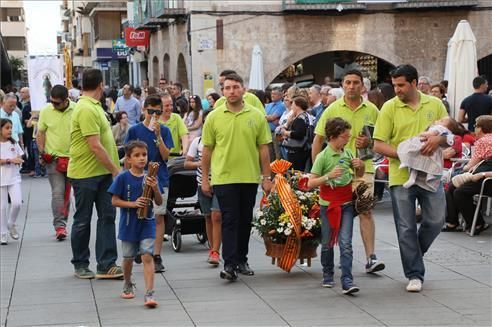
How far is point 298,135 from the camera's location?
14.3 m

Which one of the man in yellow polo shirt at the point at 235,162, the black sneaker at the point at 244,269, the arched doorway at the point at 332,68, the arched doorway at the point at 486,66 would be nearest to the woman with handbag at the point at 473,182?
the man in yellow polo shirt at the point at 235,162

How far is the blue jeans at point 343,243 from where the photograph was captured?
8406 millimetres

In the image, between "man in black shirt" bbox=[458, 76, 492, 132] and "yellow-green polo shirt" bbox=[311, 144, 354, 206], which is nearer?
"yellow-green polo shirt" bbox=[311, 144, 354, 206]

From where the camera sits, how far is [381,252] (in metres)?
10.7

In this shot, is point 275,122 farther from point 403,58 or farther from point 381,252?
point 403,58

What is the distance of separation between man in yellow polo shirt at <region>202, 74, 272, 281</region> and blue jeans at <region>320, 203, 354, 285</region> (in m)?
0.84

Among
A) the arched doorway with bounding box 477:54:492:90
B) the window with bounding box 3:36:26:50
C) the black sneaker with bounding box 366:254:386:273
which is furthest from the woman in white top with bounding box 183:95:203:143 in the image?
the window with bounding box 3:36:26:50

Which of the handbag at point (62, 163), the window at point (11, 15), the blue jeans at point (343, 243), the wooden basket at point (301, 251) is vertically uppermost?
the window at point (11, 15)

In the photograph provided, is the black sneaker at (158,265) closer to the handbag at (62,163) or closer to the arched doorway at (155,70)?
the handbag at (62,163)

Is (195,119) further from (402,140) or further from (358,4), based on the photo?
(358,4)

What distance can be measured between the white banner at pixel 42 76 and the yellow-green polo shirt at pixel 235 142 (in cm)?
1283

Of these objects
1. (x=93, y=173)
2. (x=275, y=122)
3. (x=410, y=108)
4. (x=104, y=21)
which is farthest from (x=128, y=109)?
(x=104, y=21)

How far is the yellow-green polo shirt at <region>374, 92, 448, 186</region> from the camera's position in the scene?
852cm

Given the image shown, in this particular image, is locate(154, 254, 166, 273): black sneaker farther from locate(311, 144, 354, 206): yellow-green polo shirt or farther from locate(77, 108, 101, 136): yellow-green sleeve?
locate(311, 144, 354, 206): yellow-green polo shirt
